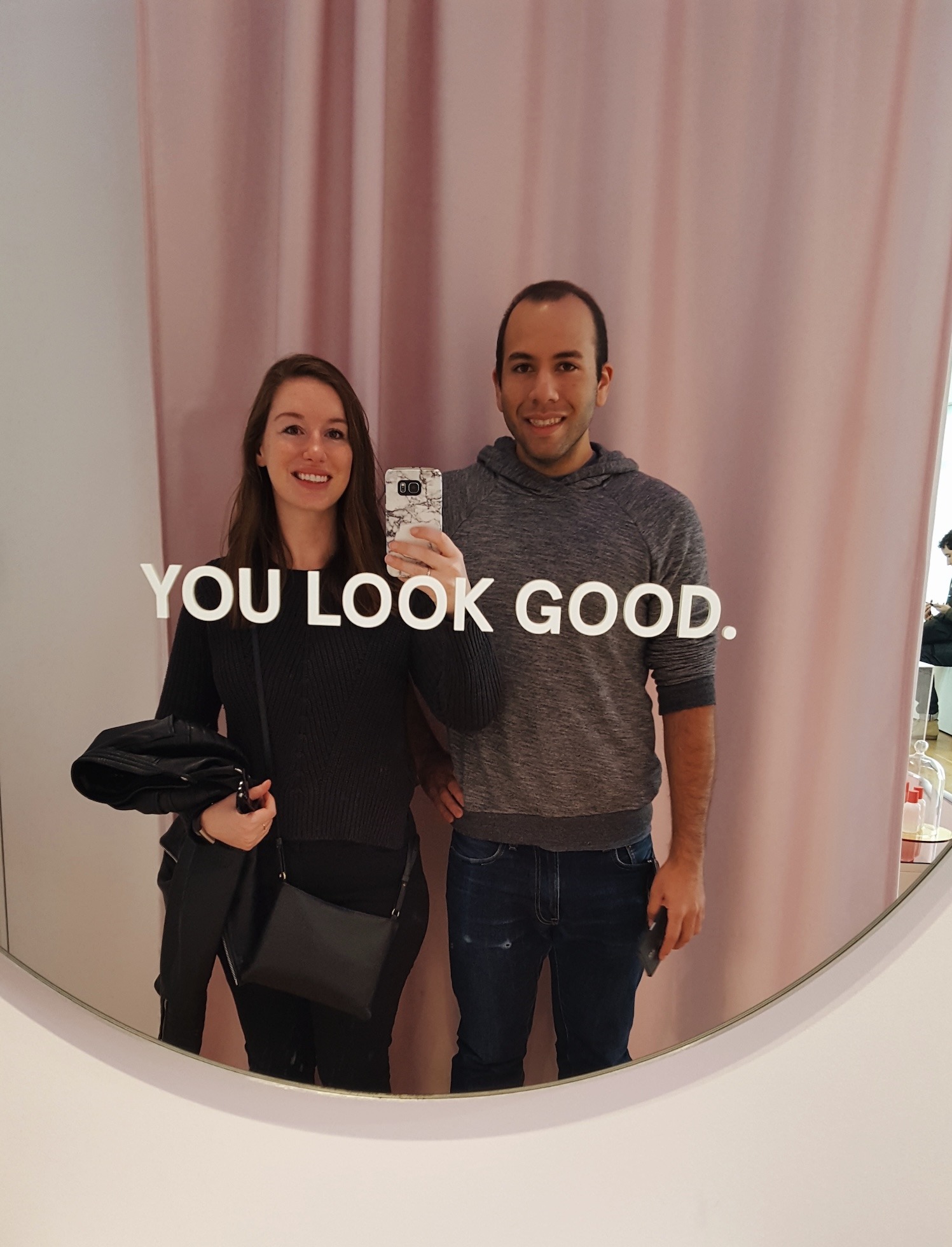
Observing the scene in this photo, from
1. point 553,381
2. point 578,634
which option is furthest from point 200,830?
point 553,381

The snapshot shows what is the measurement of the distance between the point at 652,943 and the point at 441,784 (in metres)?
0.23

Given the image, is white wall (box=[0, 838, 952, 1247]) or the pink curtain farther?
white wall (box=[0, 838, 952, 1247])

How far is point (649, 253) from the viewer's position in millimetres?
529

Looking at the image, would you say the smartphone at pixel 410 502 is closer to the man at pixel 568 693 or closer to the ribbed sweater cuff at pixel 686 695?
the man at pixel 568 693

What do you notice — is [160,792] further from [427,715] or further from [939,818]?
[939,818]

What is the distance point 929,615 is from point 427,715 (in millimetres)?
394

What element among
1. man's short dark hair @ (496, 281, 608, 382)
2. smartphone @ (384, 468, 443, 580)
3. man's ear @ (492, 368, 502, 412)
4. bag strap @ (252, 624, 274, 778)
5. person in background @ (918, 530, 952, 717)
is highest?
man's short dark hair @ (496, 281, 608, 382)

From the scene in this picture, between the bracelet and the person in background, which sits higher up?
the person in background

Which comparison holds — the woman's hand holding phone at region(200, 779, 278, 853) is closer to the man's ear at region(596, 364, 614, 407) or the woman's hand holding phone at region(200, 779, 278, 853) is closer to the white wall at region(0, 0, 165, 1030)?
the white wall at region(0, 0, 165, 1030)

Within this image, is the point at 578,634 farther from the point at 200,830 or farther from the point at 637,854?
the point at 200,830

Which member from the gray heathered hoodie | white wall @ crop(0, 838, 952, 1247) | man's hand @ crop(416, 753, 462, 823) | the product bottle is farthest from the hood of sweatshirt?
white wall @ crop(0, 838, 952, 1247)

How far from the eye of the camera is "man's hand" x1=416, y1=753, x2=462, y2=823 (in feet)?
1.93

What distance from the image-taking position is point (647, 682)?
1.84 ft

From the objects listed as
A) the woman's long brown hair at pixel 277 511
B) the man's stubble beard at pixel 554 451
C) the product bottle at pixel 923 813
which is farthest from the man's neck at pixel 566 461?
the product bottle at pixel 923 813
